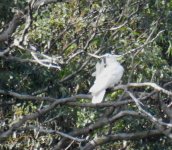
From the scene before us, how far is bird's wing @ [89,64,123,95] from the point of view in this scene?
199 inches

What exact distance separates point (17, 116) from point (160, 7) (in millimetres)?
1640

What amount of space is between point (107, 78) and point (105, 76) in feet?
0.38

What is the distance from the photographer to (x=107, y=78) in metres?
5.09

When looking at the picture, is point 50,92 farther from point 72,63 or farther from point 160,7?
point 160,7

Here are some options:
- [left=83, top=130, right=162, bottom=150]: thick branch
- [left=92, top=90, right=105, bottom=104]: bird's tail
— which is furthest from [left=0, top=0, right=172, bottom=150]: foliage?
[left=92, top=90, right=105, bottom=104]: bird's tail

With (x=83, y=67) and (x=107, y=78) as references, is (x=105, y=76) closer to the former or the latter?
(x=107, y=78)

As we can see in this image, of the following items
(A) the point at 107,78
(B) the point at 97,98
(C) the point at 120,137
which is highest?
(A) the point at 107,78

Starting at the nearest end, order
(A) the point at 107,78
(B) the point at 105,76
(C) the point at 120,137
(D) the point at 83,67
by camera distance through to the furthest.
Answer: (A) the point at 107,78 < (B) the point at 105,76 < (D) the point at 83,67 < (C) the point at 120,137

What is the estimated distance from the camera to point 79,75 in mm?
5996

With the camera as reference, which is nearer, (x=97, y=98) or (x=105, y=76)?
(x=97, y=98)

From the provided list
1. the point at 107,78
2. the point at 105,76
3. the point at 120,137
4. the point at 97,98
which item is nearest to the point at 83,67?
the point at 105,76

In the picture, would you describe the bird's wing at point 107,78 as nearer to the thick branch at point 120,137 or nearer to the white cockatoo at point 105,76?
the white cockatoo at point 105,76

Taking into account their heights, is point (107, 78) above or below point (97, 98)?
above

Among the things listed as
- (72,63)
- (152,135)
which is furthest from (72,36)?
(152,135)
